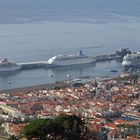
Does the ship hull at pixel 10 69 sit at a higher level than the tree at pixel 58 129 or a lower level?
lower

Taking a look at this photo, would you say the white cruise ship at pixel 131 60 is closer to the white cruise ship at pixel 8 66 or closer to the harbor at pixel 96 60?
the harbor at pixel 96 60

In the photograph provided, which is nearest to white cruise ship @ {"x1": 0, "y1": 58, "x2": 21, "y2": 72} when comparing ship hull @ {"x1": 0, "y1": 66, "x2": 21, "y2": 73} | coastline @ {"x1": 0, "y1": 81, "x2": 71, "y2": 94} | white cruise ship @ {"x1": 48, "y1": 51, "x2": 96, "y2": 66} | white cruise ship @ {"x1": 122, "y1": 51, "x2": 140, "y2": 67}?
ship hull @ {"x1": 0, "y1": 66, "x2": 21, "y2": 73}

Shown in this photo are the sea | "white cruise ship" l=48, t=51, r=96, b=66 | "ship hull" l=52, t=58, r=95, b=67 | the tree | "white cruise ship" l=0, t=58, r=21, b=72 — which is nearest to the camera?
the tree

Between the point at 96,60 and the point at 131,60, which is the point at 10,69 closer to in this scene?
the point at 96,60

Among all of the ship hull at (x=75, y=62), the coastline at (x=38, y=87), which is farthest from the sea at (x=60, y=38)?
the coastline at (x=38, y=87)

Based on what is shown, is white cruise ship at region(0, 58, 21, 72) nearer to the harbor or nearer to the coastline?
the harbor

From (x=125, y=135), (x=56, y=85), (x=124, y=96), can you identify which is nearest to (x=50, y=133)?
(x=125, y=135)

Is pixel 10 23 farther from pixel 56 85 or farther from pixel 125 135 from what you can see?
→ pixel 125 135
